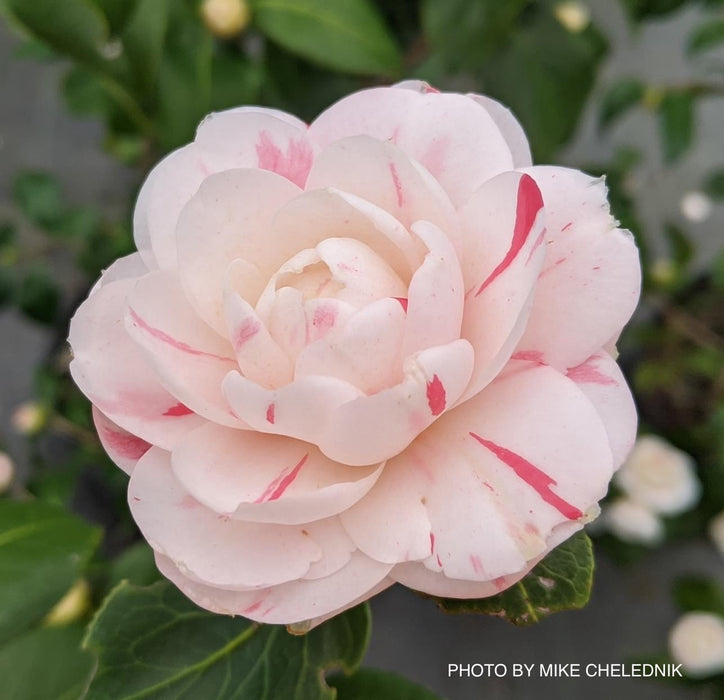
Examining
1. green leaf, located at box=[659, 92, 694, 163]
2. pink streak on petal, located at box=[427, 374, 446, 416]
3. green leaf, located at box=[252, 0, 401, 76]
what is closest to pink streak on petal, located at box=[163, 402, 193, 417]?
pink streak on petal, located at box=[427, 374, 446, 416]

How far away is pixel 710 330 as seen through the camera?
894 mm

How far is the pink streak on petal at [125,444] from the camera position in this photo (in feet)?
0.95

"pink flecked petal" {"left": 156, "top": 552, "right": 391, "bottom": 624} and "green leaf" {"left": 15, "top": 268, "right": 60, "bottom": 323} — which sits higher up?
"pink flecked petal" {"left": 156, "top": 552, "right": 391, "bottom": 624}

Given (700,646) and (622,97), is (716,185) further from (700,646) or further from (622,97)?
(700,646)

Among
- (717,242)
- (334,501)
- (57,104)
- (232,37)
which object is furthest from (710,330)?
(57,104)

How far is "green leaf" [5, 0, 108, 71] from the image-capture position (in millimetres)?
383

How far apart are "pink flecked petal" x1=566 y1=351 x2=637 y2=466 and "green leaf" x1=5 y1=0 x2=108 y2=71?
0.33 metres

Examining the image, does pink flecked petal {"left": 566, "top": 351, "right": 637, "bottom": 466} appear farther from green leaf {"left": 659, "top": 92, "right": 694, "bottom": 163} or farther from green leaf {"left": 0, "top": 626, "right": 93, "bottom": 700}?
green leaf {"left": 659, "top": 92, "right": 694, "bottom": 163}

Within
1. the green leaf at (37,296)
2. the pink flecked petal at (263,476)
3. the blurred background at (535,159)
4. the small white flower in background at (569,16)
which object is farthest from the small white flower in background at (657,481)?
the green leaf at (37,296)

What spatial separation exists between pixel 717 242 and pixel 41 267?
94cm

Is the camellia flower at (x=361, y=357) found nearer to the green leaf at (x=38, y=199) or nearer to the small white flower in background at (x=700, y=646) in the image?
the small white flower in background at (x=700, y=646)

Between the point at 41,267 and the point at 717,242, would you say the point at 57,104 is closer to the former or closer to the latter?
the point at 41,267

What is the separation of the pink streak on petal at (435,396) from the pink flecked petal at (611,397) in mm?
56

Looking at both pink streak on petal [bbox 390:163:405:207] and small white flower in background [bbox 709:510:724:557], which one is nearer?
pink streak on petal [bbox 390:163:405:207]
